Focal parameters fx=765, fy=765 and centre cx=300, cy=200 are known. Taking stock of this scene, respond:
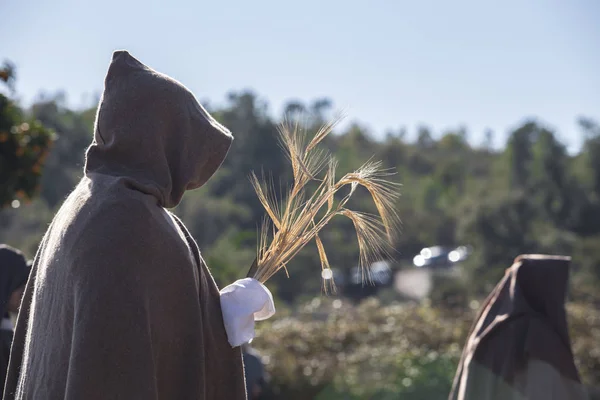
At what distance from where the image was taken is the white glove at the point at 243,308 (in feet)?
7.02

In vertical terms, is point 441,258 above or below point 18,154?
above

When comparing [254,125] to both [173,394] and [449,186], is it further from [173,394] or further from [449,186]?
[173,394]

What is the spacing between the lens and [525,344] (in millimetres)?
3941

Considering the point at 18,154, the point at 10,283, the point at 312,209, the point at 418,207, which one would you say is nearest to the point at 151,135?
the point at 312,209

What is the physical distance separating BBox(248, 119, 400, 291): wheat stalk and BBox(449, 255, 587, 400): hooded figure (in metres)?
1.67

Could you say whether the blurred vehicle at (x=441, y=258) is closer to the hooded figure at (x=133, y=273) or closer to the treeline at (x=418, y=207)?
the treeline at (x=418, y=207)

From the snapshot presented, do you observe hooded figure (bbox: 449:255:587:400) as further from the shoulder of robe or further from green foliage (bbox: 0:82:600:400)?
the shoulder of robe

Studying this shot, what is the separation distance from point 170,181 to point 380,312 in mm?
7789

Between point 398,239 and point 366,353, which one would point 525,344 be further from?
point 366,353

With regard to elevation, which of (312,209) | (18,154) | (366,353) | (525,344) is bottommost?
(525,344)

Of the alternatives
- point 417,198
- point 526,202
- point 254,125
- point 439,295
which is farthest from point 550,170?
point 439,295

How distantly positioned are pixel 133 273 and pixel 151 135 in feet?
1.27

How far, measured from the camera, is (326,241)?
2286cm

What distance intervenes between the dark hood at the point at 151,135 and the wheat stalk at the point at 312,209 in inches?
15.5
